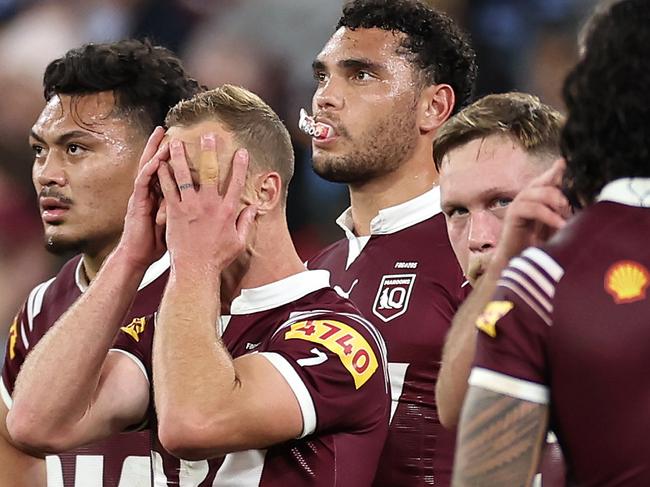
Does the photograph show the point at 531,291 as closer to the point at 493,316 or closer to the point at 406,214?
the point at 493,316

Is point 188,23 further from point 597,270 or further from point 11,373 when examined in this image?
point 597,270

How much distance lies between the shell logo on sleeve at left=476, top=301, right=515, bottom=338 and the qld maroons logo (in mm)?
1582

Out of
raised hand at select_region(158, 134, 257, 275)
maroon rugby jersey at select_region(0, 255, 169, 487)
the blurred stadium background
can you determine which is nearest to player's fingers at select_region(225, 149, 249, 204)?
raised hand at select_region(158, 134, 257, 275)

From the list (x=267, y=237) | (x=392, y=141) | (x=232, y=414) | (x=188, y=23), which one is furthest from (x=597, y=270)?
(x=188, y=23)

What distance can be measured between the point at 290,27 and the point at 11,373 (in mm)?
2698

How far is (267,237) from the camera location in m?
2.45

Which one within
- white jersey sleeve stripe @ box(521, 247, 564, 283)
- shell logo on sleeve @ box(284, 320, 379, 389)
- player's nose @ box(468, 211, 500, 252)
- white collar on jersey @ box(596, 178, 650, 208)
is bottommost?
shell logo on sleeve @ box(284, 320, 379, 389)

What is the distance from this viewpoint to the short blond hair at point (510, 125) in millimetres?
2480

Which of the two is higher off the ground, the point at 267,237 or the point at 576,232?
the point at 576,232

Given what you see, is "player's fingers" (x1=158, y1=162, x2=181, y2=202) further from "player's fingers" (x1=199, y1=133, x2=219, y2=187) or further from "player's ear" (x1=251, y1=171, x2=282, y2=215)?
"player's ear" (x1=251, y1=171, x2=282, y2=215)

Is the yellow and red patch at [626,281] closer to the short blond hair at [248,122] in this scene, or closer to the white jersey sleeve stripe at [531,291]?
the white jersey sleeve stripe at [531,291]

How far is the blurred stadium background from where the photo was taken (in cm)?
530

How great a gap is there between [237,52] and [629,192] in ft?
13.7

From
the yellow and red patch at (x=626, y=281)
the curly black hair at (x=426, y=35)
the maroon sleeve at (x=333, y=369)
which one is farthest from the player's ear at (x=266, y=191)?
the curly black hair at (x=426, y=35)
